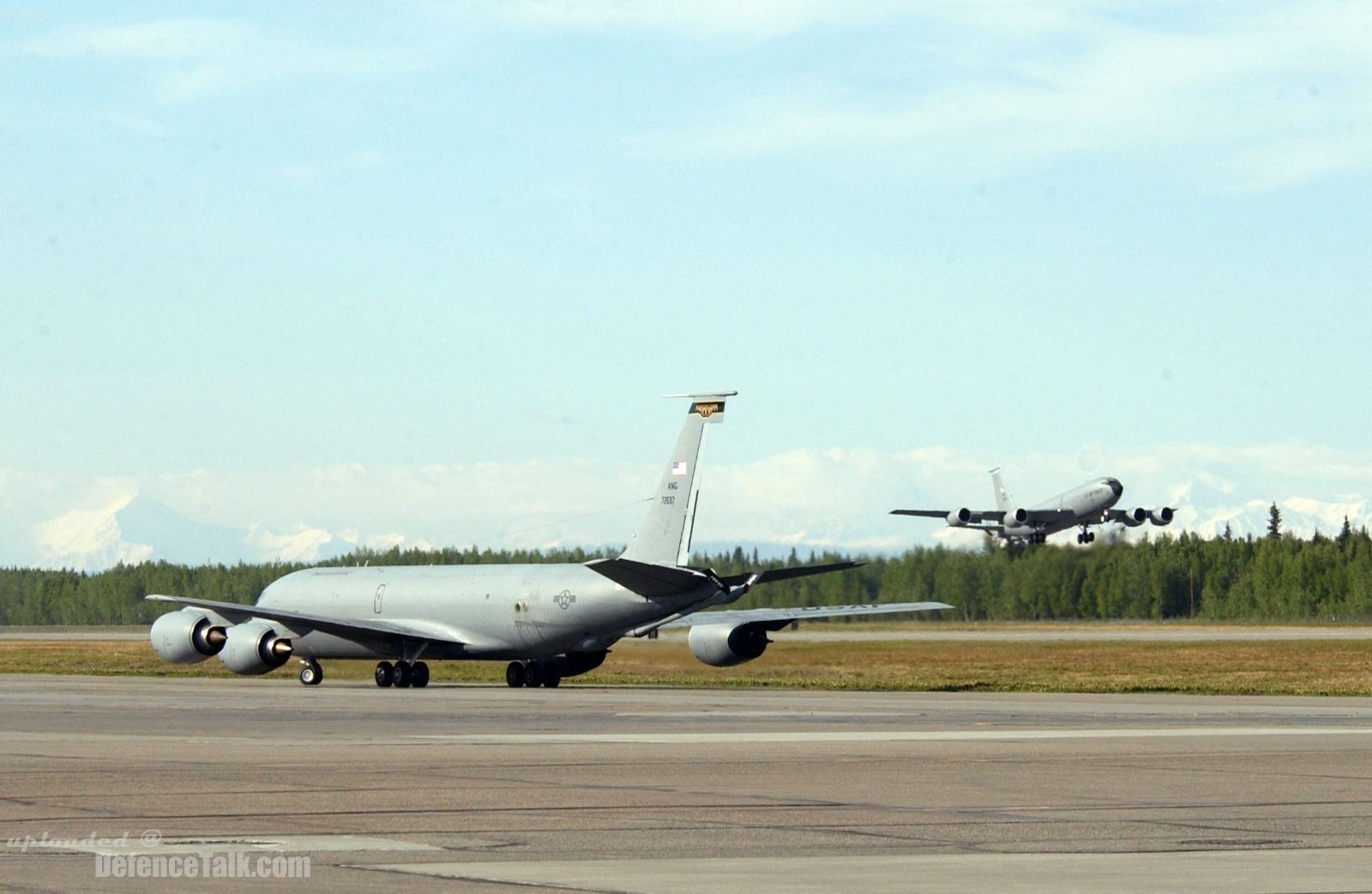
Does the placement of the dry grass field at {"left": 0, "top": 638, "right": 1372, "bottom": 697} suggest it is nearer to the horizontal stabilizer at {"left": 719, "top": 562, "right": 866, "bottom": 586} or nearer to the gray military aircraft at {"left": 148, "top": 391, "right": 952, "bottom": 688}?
the gray military aircraft at {"left": 148, "top": 391, "right": 952, "bottom": 688}

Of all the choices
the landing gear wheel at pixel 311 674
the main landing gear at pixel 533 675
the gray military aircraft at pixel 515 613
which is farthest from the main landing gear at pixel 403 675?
the main landing gear at pixel 533 675

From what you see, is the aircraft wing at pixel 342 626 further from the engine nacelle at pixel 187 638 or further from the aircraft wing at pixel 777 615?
the aircraft wing at pixel 777 615

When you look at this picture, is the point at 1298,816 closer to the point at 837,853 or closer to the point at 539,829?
the point at 837,853

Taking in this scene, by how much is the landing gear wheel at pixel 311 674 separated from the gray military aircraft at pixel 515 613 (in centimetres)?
5

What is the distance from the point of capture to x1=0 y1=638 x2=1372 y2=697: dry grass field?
49.0m

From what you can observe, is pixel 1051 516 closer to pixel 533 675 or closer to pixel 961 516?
pixel 961 516

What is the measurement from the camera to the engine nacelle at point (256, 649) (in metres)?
53.6

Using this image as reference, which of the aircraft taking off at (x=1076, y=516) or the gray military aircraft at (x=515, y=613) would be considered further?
the aircraft taking off at (x=1076, y=516)

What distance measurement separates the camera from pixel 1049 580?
9200 centimetres

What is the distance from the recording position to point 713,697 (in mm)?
42000

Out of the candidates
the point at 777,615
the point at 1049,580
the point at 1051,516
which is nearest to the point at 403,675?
the point at 777,615

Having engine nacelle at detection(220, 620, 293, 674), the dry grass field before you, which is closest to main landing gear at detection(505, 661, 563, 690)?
the dry grass field

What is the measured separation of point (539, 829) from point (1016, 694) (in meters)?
28.7

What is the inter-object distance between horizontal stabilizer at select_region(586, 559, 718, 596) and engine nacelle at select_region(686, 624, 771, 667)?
3.10 metres
